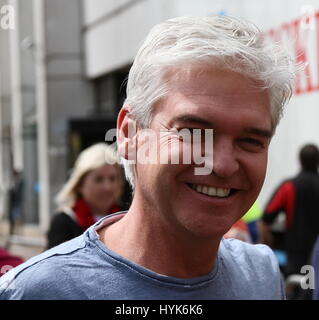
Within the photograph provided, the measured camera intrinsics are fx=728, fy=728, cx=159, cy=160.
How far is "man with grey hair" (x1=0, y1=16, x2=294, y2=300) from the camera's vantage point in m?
1.15

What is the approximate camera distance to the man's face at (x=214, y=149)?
3.75ft

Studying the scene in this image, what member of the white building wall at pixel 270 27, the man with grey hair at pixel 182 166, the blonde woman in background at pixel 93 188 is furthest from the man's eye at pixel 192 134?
the white building wall at pixel 270 27

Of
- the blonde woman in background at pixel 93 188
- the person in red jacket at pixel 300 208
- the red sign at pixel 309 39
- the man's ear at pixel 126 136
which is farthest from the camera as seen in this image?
the red sign at pixel 309 39

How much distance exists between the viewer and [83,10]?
39.4ft

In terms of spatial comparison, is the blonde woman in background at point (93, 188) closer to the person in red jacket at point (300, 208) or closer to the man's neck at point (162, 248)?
the person in red jacket at point (300, 208)

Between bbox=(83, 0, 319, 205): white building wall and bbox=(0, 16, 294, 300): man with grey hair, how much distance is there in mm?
2888

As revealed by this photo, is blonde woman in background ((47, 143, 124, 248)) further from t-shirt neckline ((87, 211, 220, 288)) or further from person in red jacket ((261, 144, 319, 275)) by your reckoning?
t-shirt neckline ((87, 211, 220, 288))

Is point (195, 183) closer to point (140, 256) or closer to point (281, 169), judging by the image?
point (140, 256)

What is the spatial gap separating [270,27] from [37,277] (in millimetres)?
5255

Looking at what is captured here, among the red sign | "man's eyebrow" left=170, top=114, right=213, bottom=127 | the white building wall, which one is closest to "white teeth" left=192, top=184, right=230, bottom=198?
"man's eyebrow" left=170, top=114, right=213, bottom=127

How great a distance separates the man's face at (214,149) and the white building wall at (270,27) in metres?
2.93

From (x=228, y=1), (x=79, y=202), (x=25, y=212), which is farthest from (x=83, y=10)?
(x=79, y=202)

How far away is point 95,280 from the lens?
1.18 meters

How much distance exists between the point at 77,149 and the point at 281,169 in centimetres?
235
